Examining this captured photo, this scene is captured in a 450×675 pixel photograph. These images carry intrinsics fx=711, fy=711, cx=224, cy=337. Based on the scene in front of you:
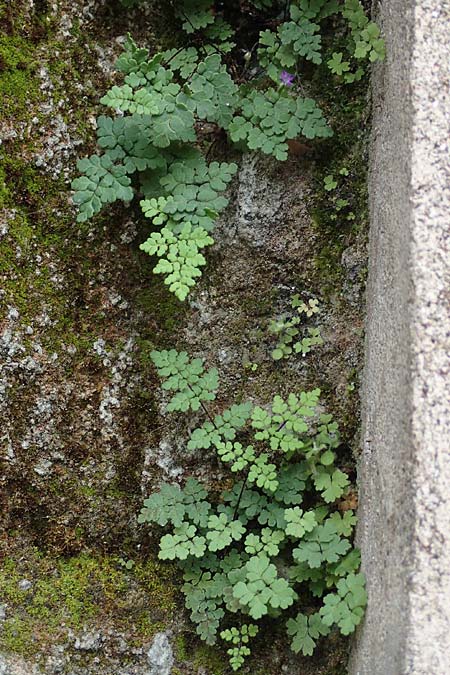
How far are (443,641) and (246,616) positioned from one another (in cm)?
77

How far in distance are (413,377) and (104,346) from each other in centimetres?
110

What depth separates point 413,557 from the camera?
187 centimetres

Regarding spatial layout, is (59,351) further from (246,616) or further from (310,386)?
(246,616)

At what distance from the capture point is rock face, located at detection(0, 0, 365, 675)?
2.39 metres

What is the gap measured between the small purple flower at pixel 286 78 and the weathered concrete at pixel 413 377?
0.40 metres

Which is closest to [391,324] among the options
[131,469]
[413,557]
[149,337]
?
[413,557]

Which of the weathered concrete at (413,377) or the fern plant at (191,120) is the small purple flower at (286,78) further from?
the weathered concrete at (413,377)

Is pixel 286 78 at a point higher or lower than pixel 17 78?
higher

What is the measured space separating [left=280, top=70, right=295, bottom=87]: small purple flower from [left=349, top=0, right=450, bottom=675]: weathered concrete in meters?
0.40

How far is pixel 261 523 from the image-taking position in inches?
92.2

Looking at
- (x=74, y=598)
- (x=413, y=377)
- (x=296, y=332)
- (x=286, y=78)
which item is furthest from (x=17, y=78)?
(x=74, y=598)

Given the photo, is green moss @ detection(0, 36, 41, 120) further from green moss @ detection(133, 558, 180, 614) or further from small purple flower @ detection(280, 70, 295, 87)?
green moss @ detection(133, 558, 180, 614)

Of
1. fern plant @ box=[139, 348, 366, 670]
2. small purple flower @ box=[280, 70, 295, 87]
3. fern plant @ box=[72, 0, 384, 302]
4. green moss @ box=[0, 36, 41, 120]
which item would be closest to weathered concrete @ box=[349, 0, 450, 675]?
fern plant @ box=[139, 348, 366, 670]

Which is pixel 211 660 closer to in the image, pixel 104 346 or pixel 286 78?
pixel 104 346
